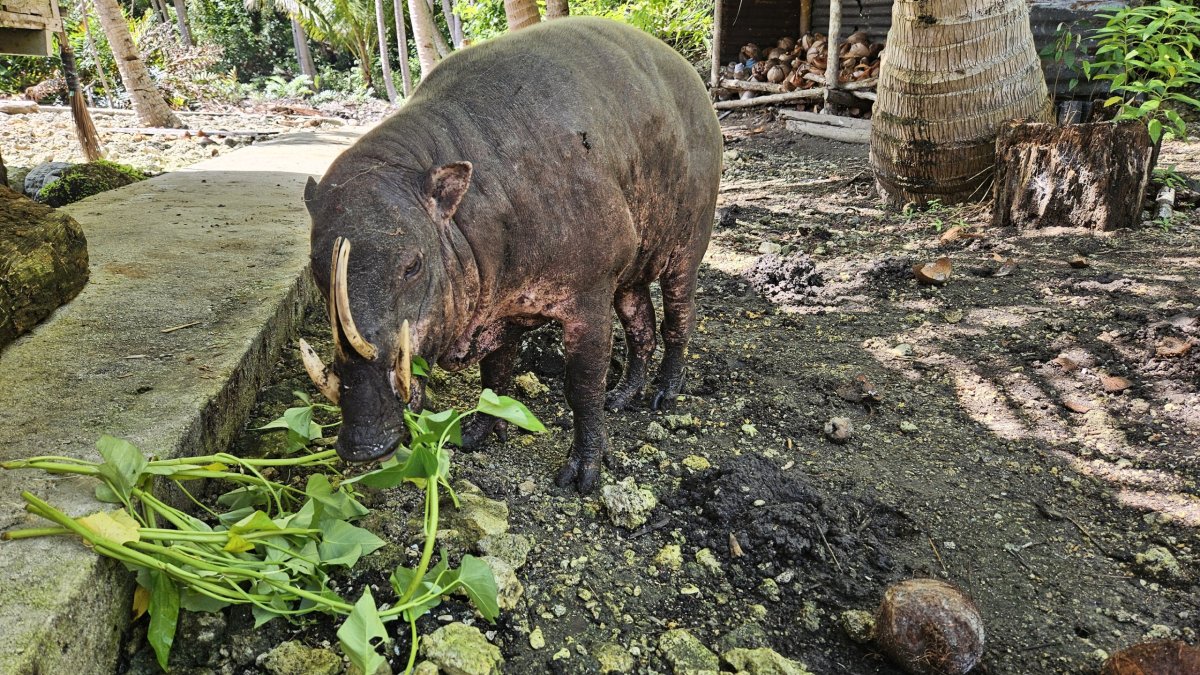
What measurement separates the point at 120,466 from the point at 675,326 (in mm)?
2468

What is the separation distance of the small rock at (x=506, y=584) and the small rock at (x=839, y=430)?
5.47 ft

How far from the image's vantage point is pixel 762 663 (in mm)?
2174

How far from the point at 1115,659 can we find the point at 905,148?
204 inches

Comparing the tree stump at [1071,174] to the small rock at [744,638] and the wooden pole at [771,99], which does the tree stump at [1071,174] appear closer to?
the small rock at [744,638]

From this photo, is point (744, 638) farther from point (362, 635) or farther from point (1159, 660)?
point (362, 635)

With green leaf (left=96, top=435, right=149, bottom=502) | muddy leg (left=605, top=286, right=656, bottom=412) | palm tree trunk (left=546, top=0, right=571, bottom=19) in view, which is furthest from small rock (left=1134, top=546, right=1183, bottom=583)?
palm tree trunk (left=546, top=0, right=571, bottom=19)

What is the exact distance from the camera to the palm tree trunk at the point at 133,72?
11.2 metres

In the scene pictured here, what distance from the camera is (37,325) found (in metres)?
3.15

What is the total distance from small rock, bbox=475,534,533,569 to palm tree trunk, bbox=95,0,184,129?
11.7 meters

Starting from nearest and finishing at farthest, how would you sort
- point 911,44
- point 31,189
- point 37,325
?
point 37,325 → point 911,44 → point 31,189

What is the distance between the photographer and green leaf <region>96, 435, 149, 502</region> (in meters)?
2.03

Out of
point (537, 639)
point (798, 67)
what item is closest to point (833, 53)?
point (798, 67)

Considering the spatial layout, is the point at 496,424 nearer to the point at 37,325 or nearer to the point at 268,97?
the point at 37,325

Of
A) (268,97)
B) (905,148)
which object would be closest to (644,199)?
(905,148)
